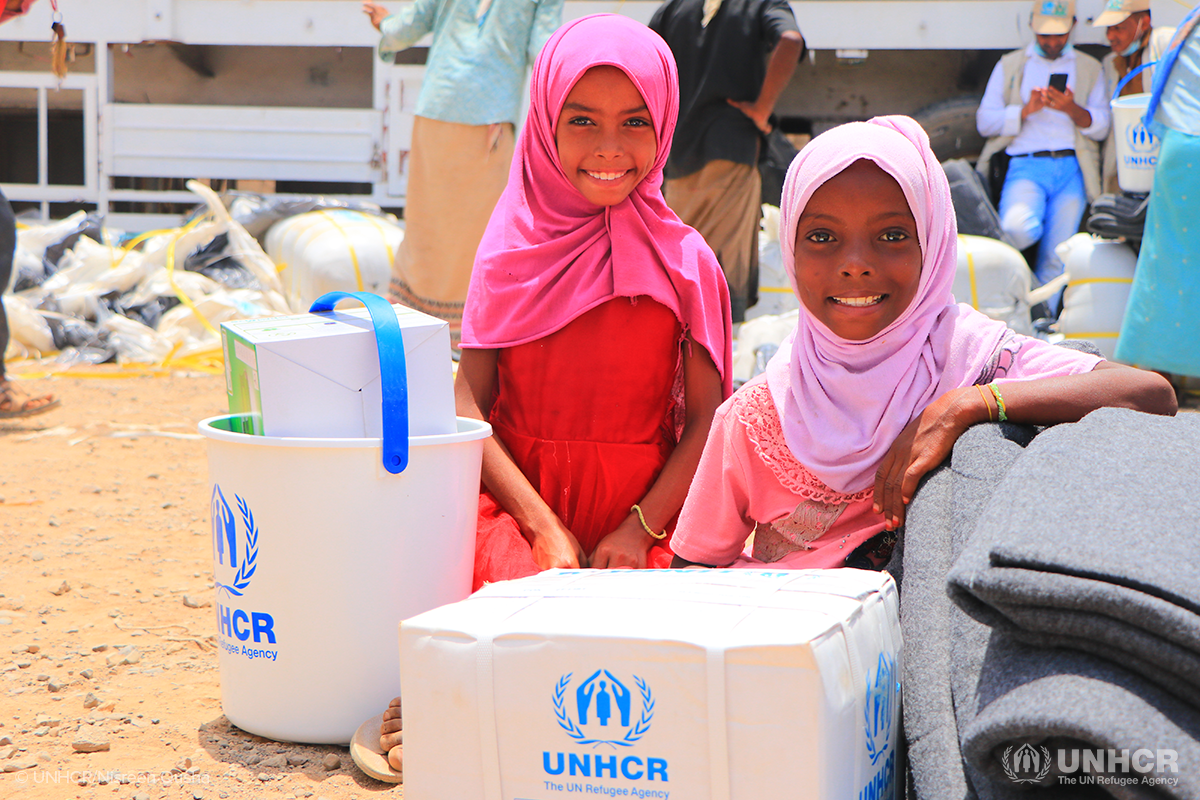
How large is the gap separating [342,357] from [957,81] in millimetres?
8141

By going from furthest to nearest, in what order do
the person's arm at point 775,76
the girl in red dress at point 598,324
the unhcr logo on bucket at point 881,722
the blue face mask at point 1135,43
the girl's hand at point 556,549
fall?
the blue face mask at point 1135,43 < the person's arm at point 775,76 < the girl in red dress at point 598,324 < the girl's hand at point 556,549 < the unhcr logo on bucket at point 881,722

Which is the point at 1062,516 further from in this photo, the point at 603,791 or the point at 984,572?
the point at 603,791

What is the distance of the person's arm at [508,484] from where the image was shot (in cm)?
173

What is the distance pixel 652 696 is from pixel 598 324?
3.45ft

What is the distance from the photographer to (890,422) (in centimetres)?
144

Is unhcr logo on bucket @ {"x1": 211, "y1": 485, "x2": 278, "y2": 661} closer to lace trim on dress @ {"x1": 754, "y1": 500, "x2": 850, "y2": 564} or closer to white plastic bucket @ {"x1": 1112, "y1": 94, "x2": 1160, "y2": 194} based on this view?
lace trim on dress @ {"x1": 754, "y1": 500, "x2": 850, "y2": 564}

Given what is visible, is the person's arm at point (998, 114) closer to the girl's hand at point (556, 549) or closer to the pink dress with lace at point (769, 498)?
the pink dress with lace at point (769, 498)

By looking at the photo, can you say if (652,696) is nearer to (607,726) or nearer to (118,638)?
(607,726)

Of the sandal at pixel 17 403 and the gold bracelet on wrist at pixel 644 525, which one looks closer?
the gold bracelet on wrist at pixel 644 525

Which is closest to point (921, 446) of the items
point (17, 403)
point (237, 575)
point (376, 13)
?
point (237, 575)

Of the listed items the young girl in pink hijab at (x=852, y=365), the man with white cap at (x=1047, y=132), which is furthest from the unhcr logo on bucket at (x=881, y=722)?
the man with white cap at (x=1047, y=132)

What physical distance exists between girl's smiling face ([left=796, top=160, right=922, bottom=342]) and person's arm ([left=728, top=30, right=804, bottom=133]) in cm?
248

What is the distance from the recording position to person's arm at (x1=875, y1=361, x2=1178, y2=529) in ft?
4.33

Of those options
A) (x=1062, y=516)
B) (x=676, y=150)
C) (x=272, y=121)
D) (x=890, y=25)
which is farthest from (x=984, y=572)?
(x=272, y=121)
